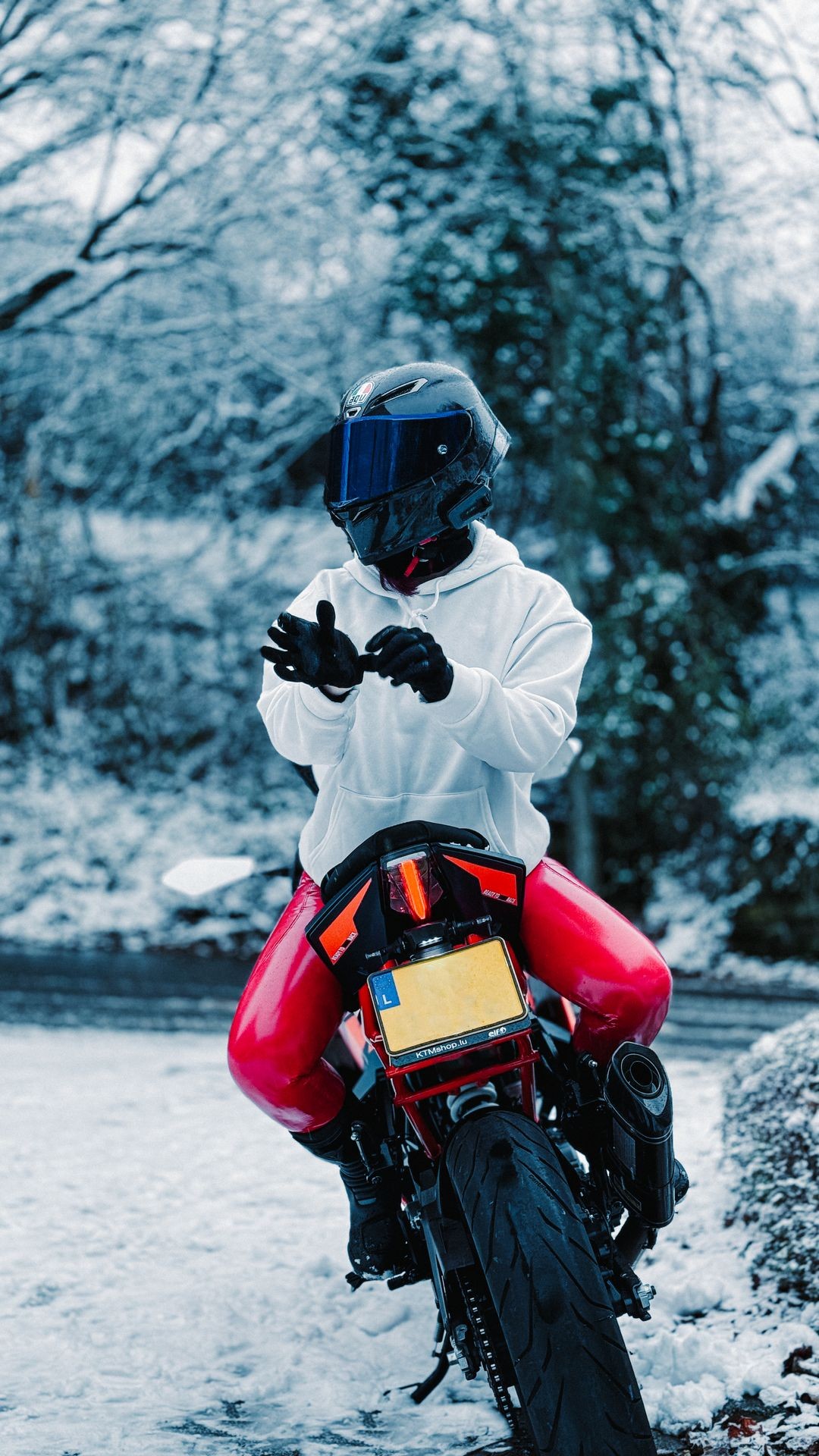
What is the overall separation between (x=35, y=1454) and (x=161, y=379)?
1159 centimetres

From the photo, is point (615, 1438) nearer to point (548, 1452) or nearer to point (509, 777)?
point (548, 1452)

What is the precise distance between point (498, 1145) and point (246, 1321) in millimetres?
1226

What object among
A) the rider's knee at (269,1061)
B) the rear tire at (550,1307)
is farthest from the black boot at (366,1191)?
the rear tire at (550,1307)

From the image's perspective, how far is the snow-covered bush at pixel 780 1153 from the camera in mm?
2693

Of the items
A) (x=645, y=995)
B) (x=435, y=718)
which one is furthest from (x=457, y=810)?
(x=645, y=995)

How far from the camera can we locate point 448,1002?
6.41ft

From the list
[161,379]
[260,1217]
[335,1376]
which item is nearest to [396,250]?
[161,379]

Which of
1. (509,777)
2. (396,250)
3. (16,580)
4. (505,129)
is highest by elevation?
(509,777)

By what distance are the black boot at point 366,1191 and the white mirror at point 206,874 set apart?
594 millimetres

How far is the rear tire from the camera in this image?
1.69 m

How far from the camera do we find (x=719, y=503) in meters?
12.2

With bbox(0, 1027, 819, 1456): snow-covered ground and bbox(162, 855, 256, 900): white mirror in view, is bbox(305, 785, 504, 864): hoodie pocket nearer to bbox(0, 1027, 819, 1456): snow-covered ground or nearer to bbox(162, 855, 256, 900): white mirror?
bbox(162, 855, 256, 900): white mirror

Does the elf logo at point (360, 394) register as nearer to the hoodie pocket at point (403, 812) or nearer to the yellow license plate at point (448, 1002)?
the hoodie pocket at point (403, 812)

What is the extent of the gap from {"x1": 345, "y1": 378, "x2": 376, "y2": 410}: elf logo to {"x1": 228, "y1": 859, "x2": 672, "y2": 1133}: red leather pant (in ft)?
3.17
